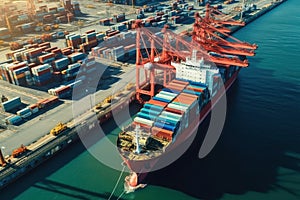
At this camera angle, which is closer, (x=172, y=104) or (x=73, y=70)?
(x=172, y=104)

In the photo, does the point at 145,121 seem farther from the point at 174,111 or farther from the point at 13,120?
the point at 13,120

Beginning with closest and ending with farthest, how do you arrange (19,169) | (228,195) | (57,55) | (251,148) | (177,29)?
(228,195) < (19,169) < (251,148) < (57,55) < (177,29)

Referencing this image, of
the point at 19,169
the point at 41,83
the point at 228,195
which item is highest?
the point at 41,83

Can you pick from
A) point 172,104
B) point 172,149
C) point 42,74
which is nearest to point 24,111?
point 42,74

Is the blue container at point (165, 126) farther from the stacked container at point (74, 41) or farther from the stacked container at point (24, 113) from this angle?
the stacked container at point (74, 41)

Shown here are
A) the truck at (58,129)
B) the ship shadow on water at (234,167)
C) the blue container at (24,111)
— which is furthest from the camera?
the blue container at (24,111)

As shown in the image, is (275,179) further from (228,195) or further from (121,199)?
(121,199)

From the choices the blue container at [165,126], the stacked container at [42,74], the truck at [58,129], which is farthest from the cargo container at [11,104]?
the blue container at [165,126]

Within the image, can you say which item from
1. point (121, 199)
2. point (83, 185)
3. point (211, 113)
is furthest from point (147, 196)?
point (211, 113)
